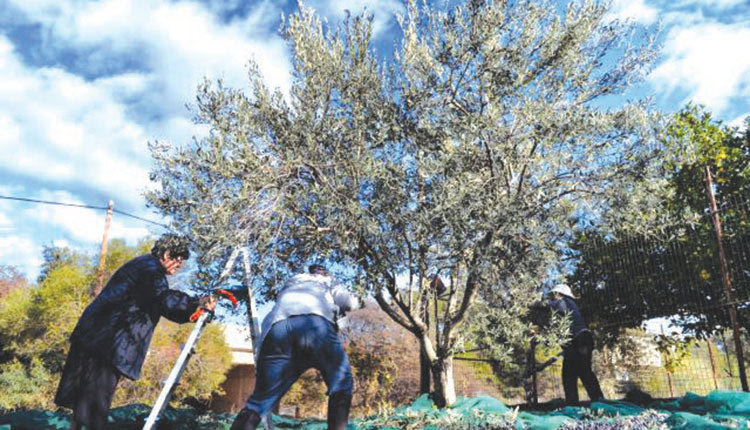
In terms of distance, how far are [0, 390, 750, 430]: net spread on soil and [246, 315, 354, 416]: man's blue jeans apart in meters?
1.85

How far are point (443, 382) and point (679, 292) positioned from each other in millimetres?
5173

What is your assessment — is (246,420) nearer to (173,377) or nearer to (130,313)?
(173,377)

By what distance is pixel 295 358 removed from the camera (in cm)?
392

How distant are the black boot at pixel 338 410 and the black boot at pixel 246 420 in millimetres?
569

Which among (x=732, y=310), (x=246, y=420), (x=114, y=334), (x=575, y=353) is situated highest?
(x=732, y=310)

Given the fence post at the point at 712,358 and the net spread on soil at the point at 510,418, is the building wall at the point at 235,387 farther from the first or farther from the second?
the fence post at the point at 712,358

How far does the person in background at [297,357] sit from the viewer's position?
3.74 m

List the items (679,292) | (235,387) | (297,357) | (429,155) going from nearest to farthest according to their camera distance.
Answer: (297,357), (429,155), (679,292), (235,387)

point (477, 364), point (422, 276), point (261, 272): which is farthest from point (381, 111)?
point (477, 364)

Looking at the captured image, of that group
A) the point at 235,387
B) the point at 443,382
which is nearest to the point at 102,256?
the point at 235,387

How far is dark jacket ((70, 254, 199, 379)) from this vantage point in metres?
4.02

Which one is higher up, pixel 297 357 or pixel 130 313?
pixel 130 313

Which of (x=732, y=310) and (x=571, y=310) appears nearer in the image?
(x=732, y=310)

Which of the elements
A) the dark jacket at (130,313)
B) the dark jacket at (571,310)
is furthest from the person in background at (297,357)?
the dark jacket at (571,310)
